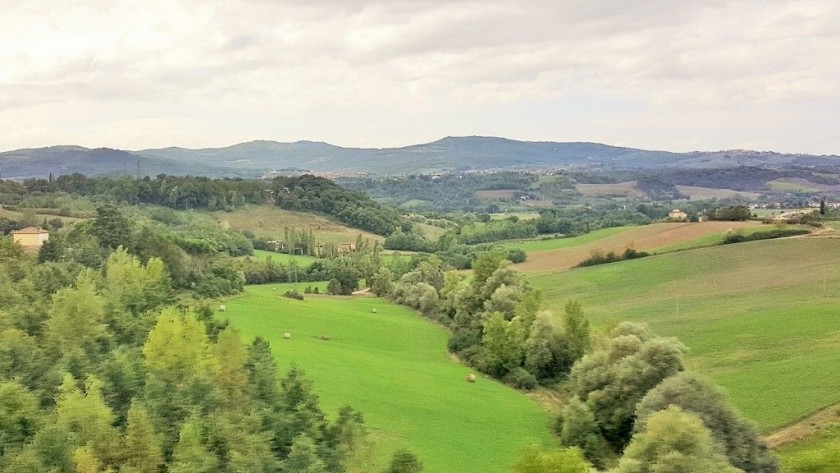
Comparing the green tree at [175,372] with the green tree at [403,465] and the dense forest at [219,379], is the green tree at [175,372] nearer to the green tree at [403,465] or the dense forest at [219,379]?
the dense forest at [219,379]

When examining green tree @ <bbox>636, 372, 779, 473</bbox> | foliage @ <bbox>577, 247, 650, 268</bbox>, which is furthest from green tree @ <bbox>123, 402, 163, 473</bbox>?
foliage @ <bbox>577, 247, 650, 268</bbox>

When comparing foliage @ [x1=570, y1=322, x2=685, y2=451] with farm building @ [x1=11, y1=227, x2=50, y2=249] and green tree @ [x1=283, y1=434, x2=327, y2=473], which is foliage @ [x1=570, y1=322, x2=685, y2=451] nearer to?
green tree @ [x1=283, y1=434, x2=327, y2=473]

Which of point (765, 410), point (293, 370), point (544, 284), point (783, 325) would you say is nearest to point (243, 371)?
point (293, 370)

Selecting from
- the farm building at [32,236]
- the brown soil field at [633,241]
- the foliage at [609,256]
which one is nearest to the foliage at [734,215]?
the brown soil field at [633,241]

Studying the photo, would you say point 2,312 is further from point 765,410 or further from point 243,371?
point 765,410

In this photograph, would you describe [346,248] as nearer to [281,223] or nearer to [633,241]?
[281,223]
